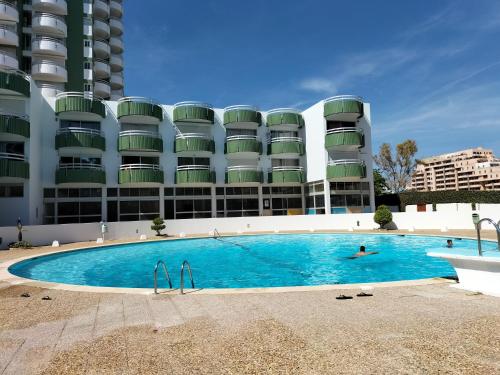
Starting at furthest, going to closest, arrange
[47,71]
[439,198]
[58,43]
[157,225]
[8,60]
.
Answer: [58,43] < [439,198] < [47,71] < [8,60] < [157,225]

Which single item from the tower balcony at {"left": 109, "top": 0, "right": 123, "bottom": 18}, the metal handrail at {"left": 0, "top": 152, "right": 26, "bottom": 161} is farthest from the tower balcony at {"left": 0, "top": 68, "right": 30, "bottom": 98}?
the tower balcony at {"left": 109, "top": 0, "right": 123, "bottom": 18}

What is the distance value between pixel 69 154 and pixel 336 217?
85.4ft

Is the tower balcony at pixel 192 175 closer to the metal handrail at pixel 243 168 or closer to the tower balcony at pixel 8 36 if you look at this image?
the metal handrail at pixel 243 168

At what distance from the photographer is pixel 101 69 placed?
5294 centimetres

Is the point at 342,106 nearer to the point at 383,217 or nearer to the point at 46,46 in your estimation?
the point at 383,217

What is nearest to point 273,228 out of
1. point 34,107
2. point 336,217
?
point 336,217

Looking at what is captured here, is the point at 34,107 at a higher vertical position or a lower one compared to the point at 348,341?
higher

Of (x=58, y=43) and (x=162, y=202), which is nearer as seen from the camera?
(x=162, y=202)

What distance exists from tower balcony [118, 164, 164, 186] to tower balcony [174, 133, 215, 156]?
3412 mm

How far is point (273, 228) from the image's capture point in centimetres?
3350

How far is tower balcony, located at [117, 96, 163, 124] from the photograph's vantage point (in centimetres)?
3375

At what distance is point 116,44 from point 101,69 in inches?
405

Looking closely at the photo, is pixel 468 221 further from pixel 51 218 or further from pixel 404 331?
pixel 51 218

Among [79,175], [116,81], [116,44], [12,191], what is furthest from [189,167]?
[116,44]
